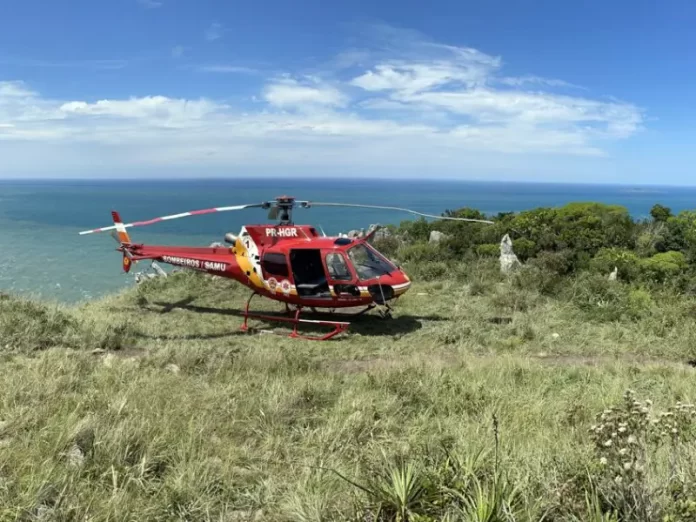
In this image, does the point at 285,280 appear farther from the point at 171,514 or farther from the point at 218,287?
the point at 171,514

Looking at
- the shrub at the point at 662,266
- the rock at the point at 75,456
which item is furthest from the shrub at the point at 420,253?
the rock at the point at 75,456

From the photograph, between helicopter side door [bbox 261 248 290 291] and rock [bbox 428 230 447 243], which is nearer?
helicopter side door [bbox 261 248 290 291]

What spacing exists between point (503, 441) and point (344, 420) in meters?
1.51

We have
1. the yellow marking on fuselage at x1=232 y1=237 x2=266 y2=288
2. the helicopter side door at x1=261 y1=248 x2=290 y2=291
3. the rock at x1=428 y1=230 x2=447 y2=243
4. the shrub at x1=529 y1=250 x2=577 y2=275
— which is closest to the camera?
the helicopter side door at x1=261 y1=248 x2=290 y2=291

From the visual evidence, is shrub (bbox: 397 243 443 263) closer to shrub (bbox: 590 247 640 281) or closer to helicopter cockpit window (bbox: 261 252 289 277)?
shrub (bbox: 590 247 640 281)

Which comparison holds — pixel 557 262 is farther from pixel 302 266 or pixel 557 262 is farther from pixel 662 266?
pixel 302 266

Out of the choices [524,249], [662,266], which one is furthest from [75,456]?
[524,249]

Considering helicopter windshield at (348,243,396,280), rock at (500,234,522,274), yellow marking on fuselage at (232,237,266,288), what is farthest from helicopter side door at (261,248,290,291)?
rock at (500,234,522,274)

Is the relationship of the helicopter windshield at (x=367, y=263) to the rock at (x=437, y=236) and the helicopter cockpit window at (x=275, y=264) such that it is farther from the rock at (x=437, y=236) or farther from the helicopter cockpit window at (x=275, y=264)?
the rock at (x=437, y=236)

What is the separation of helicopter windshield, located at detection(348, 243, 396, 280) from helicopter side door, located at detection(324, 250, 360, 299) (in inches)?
6.8

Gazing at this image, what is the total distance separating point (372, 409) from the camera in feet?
16.4

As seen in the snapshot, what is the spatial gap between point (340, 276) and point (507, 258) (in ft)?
22.1

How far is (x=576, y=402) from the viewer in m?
5.37

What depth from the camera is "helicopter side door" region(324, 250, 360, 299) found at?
9609mm
